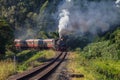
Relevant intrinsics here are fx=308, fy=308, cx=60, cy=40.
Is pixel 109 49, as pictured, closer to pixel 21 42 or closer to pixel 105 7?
pixel 105 7

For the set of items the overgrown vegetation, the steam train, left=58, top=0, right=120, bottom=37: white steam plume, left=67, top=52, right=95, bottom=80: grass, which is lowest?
left=67, top=52, right=95, bottom=80: grass

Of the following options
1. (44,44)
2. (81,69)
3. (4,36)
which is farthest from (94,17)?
(81,69)

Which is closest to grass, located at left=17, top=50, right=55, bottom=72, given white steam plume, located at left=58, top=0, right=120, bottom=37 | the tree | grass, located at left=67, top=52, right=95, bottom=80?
the tree

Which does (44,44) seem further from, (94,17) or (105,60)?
(105,60)

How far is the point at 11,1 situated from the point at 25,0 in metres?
10.0

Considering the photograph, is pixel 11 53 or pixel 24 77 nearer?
pixel 24 77

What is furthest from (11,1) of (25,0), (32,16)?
(32,16)

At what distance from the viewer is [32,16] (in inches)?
3912

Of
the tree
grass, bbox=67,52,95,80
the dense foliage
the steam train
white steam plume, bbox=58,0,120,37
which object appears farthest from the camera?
the steam train

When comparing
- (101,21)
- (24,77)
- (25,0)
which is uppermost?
(25,0)

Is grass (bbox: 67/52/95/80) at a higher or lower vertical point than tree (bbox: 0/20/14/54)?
lower

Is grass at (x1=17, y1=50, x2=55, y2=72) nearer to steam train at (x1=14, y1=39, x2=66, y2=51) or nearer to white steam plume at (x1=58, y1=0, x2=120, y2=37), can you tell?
white steam plume at (x1=58, y1=0, x2=120, y2=37)

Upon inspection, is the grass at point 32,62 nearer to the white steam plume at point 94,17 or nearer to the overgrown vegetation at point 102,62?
the overgrown vegetation at point 102,62

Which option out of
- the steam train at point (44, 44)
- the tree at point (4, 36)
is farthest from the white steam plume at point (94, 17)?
the tree at point (4, 36)
